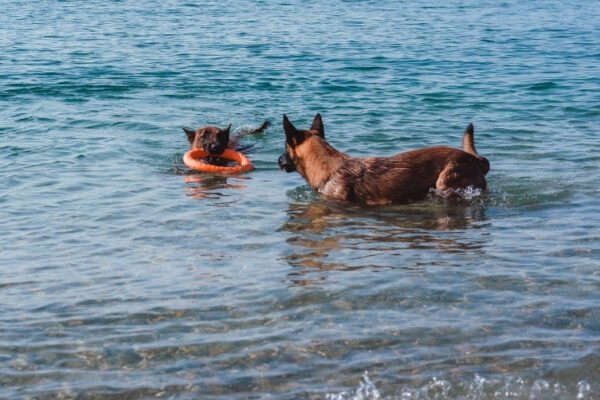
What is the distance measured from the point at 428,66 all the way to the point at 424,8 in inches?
503

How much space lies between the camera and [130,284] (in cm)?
759

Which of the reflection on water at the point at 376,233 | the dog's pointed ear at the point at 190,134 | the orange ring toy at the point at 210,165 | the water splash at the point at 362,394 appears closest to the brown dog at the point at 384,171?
the reflection on water at the point at 376,233

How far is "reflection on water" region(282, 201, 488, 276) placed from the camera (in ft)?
27.1

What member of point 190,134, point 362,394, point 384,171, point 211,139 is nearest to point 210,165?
point 211,139

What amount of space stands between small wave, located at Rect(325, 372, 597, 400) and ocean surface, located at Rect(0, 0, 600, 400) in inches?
0.6

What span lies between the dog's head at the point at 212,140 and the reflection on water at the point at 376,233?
274 cm

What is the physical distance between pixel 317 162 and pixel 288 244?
2054 millimetres

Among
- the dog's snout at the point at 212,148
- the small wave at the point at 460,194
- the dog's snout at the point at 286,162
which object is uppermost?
the dog's snout at the point at 286,162

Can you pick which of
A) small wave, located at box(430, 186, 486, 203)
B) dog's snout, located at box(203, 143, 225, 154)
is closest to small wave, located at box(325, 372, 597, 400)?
small wave, located at box(430, 186, 486, 203)

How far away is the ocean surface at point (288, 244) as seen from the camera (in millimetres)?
5883

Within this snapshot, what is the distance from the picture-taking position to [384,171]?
10.5 metres

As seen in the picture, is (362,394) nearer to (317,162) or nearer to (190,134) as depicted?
(317,162)

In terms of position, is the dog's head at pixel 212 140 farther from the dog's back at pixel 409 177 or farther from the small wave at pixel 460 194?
the small wave at pixel 460 194

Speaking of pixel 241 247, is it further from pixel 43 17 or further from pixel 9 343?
pixel 43 17
